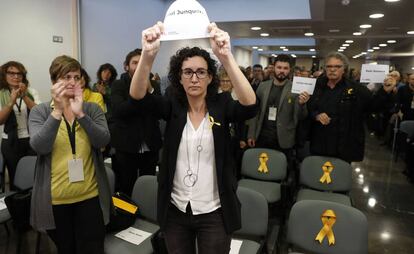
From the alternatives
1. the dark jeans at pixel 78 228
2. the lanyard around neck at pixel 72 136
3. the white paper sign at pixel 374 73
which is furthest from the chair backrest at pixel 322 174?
the lanyard around neck at pixel 72 136

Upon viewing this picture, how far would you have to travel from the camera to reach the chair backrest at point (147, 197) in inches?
83.6

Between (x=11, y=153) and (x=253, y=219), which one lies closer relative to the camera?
(x=253, y=219)

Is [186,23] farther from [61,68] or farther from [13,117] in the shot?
[13,117]

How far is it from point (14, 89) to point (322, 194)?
9.50 ft

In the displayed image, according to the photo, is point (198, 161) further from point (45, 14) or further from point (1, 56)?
point (45, 14)

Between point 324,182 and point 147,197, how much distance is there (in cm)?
154

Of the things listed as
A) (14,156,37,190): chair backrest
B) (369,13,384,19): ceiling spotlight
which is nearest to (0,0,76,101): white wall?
(14,156,37,190): chair backrest

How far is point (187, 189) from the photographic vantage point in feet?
4.21

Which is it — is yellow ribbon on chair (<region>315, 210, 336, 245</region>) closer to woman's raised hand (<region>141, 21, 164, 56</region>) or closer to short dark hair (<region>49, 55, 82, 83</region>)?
woman's raised hand (<region>141, 21, 164, 56</region>)

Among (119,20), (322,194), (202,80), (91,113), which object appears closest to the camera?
(202,80)

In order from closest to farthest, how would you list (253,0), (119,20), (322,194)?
1. (322,194)
2. (119,20)
3. (253,0)

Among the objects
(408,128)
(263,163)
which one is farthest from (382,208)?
(408,128)

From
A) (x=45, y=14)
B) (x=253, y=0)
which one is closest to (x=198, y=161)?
(x=45, y=14)

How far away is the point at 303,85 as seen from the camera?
2820 mm
